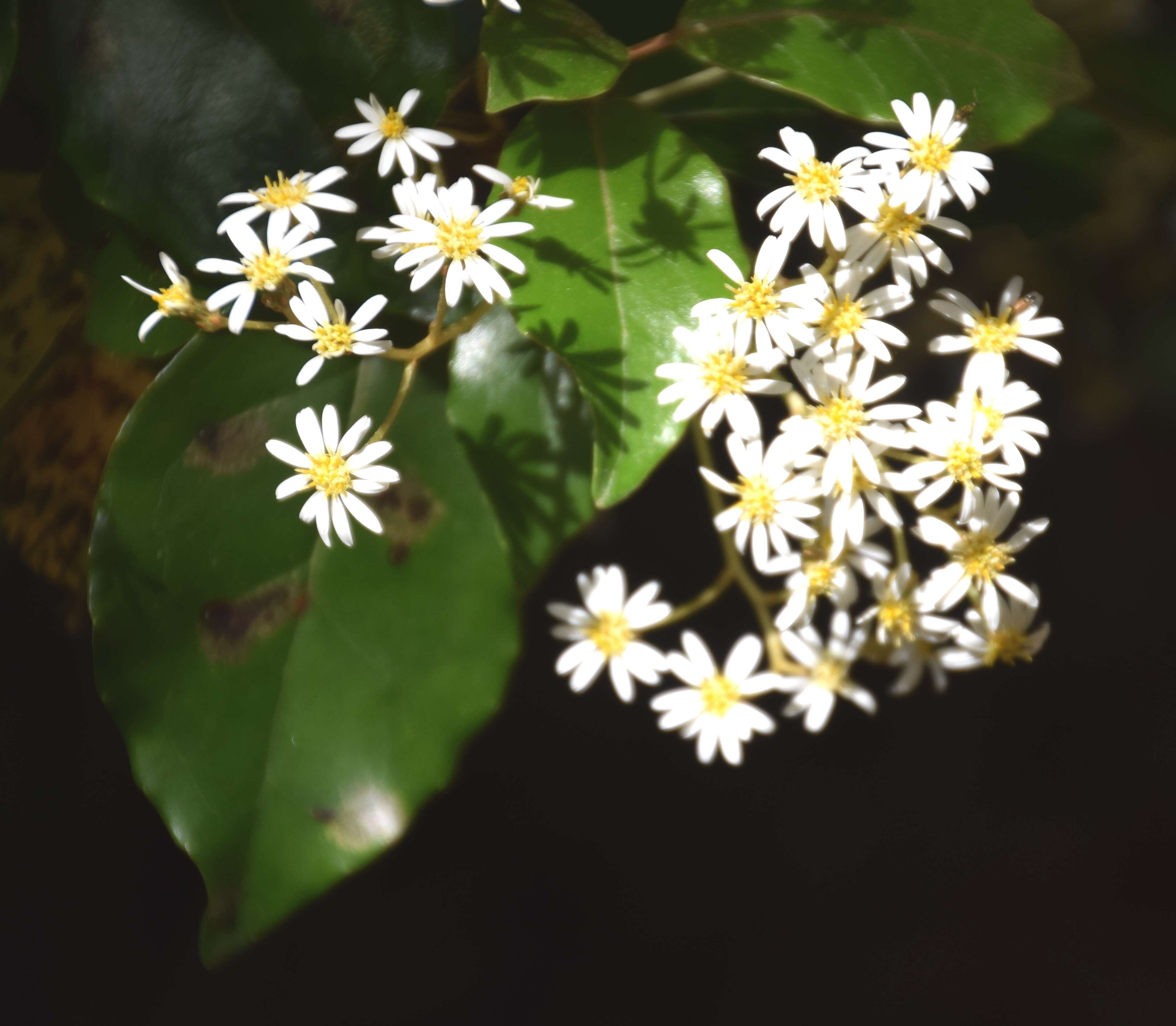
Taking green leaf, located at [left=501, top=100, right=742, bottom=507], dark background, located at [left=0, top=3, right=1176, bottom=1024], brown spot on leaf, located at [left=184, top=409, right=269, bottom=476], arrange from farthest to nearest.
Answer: dark background, located at [left=0, top=3, right=1176, bottom=1024] < brown spot on leaf, located at [left=184, top=409, right=269, bottom=476] < green leaf, located at [left=501, top=100, right=742, bottom=507]

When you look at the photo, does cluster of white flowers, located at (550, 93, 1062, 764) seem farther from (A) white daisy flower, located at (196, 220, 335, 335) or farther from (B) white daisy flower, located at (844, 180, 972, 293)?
(A) white daisy flower, located at (196, 220, 335, 335)

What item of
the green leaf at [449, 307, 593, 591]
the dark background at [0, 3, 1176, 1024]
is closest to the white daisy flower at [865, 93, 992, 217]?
the green leaf at [449, 307, 593, 591]

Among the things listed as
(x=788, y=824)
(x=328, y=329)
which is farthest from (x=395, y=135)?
(x=788, y=824)

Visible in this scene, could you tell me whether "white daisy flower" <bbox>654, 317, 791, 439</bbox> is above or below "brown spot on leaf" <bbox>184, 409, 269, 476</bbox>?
above

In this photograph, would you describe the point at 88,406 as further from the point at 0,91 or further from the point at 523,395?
the point at 523,395

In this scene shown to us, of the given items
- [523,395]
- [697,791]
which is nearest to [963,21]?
[523,395]

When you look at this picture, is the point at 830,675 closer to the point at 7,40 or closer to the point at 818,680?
the point at 818,680

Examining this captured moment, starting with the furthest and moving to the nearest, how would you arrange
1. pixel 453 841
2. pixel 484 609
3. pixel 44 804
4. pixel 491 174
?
pixel 453 841 < pixel 44 804 < pixel 484 609 < pixel 491 174
